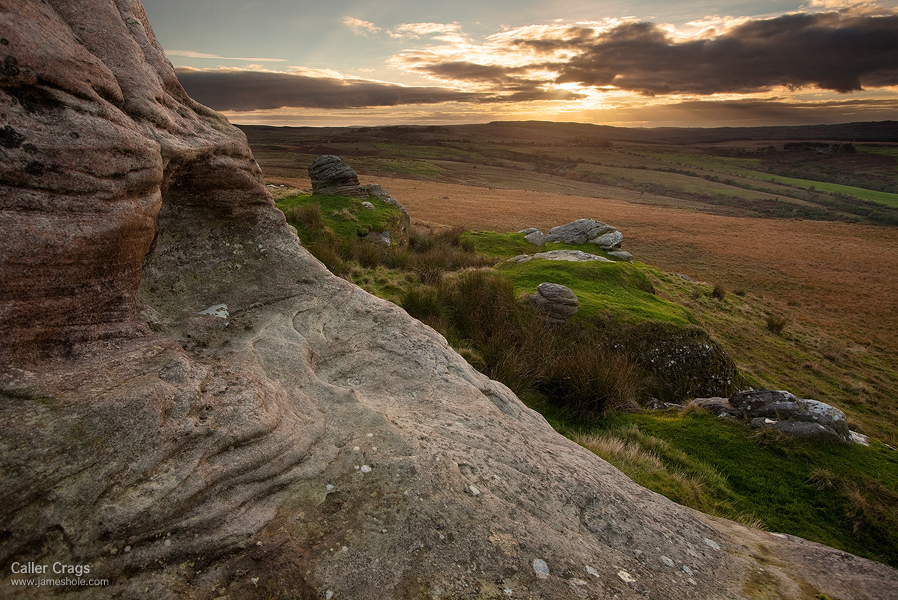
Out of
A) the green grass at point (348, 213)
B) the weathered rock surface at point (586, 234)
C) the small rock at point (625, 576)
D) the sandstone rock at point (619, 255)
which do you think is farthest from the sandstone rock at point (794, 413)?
the weathered rock surface at point (586, 234)

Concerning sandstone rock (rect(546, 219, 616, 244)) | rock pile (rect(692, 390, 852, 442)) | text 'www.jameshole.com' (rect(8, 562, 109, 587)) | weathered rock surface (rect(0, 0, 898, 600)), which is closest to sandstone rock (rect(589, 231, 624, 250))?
sandstone rock (rect(546, 219, 616, 244))

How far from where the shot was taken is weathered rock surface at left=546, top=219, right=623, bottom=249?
26312mm

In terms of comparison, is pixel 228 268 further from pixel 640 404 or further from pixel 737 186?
pixel 737 186

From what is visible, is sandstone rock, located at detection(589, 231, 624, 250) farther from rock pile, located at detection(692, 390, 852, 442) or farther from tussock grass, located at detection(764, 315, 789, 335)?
rock pile, located at detection(692, 390, 852, 442)

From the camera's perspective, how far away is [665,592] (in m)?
4.07

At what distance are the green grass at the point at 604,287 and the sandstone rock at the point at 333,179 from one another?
32.6ft

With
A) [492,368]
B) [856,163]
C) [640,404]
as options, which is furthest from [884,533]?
[856,163]

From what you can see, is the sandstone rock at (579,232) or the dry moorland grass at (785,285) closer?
the dry moorland grass at (785,285)

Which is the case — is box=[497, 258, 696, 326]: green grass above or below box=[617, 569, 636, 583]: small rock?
below

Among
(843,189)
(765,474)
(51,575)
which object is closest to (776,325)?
(765,474)

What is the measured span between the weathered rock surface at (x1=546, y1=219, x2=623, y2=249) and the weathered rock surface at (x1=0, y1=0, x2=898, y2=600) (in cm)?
2165

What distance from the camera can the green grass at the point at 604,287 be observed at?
14430mm

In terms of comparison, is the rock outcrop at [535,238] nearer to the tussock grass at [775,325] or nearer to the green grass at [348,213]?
the green grass at [348,213]

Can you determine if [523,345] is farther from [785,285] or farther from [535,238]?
[785,285]
